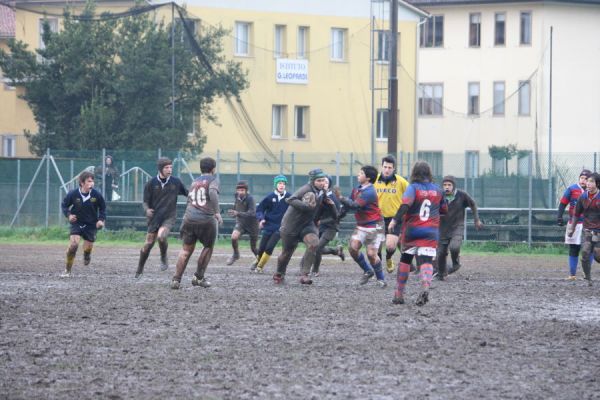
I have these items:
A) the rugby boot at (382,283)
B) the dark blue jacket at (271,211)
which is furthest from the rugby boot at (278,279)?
the dark blue jacket at (271,211)

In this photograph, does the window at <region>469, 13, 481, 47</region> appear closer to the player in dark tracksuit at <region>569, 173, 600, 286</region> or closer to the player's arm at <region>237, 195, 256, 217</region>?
the player's arm at <region>237, 195, 256, 217</region>

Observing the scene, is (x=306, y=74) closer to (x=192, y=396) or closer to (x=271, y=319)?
(x=271, y=319)

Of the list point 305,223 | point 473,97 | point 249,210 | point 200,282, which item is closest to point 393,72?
point 249,210

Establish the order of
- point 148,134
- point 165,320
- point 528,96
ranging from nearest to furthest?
point 165,320 < point 148,134 < point 528,96

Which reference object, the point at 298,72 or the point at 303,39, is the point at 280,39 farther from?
the point at 298,72

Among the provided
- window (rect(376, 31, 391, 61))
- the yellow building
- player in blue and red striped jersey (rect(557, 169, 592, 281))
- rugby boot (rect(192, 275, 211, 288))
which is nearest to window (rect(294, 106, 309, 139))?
the yellow building

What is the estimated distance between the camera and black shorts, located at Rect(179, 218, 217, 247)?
16562 mm

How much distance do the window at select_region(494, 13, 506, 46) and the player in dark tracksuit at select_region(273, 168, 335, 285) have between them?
43.2 meters

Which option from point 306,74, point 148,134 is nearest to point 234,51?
point 306,74

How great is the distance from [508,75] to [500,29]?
2266 mm

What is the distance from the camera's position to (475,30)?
2372 inches

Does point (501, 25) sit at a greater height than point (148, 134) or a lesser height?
greater

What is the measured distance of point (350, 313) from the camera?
13.7 metres

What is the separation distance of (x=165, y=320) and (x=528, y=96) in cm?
4616
